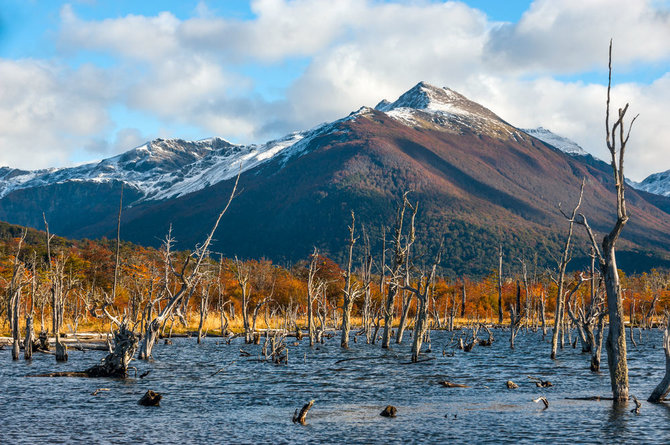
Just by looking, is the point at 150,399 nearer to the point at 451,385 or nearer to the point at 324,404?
the point at 324,404

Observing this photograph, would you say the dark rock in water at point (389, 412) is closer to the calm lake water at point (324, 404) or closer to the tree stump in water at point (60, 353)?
the calm lake water at point (324, 404)

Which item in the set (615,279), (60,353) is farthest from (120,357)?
(615,279)

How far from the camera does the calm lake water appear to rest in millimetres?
21922

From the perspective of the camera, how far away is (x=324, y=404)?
28922 mm

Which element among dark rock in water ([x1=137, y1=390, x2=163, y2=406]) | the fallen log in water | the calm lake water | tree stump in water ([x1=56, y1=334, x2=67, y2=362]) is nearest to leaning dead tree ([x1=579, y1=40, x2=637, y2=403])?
the calm lake water

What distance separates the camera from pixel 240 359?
48906 millimetres

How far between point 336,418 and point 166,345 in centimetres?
3917

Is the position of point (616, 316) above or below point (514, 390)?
above

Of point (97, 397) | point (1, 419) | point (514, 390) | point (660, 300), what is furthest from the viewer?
point (660, 300)

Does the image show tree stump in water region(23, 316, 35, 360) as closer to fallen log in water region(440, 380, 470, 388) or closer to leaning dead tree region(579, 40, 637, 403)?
fallen log in water region(440, 380, 470, 388)

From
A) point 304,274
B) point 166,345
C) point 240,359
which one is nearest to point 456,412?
point 240,359

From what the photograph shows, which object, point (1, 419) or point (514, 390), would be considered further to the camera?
point (514, 390)

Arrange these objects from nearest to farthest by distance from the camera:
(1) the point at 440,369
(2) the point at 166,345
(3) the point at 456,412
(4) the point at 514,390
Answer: (3) the point at 456,412, (4) the point at 514,390, (1) the point at 440,369, (2) the point at 166,345

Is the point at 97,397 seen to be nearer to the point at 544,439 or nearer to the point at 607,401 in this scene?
the point at 544,439
